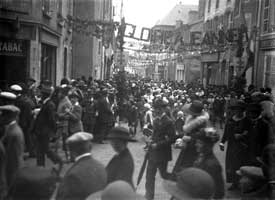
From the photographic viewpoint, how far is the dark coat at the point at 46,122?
7.08m

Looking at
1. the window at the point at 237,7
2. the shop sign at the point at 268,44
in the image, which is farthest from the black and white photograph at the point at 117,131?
the window at the point at 237,7

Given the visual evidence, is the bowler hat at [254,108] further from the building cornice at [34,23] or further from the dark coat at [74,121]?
the building cornice at [34,23]

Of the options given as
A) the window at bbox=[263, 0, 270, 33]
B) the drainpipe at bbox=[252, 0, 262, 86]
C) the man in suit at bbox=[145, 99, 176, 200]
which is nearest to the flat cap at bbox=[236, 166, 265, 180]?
the man in suit at bbox=[145, 99, 176, 200]

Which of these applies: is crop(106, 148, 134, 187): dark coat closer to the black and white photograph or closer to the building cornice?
the black and white photograph

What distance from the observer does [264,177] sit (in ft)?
12.5

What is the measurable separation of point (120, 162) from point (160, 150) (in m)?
1.72

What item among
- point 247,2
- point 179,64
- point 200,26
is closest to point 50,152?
point 247,2

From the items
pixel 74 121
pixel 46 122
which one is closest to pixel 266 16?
pixel 74 121

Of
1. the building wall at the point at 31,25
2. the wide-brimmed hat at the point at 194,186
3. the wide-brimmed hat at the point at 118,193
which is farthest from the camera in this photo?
the building wall at the point at 31,25

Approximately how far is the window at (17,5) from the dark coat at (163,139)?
7257mm

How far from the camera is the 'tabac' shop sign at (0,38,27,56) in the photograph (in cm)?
1164

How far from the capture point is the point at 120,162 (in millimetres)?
4250

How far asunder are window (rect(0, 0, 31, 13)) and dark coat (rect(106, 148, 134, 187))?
851 cm

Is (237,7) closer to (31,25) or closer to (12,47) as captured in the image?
(31,25)
